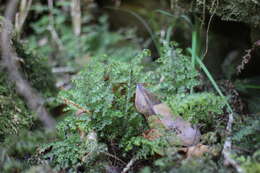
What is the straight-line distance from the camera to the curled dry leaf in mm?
1570

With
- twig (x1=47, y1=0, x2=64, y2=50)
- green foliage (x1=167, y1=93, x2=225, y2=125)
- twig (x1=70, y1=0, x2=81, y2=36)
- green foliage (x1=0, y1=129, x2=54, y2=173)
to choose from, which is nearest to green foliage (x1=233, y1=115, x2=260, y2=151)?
green foliage (x1=167, y1=93, x2=225, y2=125)

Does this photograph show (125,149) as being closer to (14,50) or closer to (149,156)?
(149,156)

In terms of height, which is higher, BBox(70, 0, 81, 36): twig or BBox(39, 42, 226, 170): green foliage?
BBox(70, 0, 81, 36): twig

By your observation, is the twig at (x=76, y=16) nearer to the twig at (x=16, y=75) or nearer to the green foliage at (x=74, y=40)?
the green foliage at (x=74, y=40)

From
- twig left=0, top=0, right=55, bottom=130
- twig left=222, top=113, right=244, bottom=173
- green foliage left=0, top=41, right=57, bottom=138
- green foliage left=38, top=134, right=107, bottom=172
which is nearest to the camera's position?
twig left=222, top=113, right=244, bottom=173

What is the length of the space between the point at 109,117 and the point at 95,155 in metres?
0.22

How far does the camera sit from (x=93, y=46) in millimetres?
4141

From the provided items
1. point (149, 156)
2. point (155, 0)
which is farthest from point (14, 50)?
point (155, 0)

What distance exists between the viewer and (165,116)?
5.35ft

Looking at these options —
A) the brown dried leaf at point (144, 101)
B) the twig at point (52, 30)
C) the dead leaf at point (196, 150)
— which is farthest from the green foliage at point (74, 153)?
the twig at point (52, 30)

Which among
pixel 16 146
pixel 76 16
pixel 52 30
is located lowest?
pixel 16 146

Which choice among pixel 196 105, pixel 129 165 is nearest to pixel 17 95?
pixel 129 165

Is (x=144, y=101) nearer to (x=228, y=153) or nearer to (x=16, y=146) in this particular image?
(x=228, y=153)

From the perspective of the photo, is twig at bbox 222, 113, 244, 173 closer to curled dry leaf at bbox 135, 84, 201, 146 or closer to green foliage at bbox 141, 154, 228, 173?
green foliage at bbox 141, 154, 228, 173
